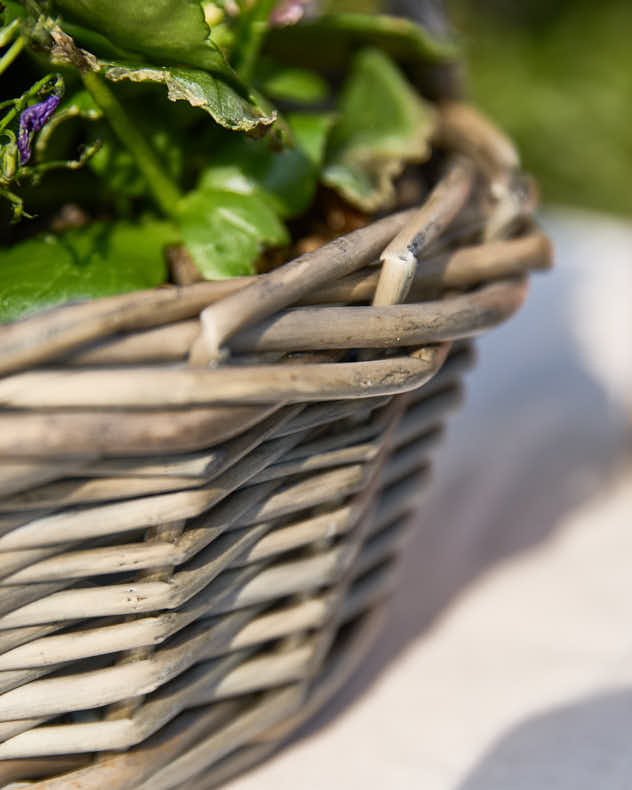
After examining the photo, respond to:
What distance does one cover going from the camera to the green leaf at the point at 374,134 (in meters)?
0.42

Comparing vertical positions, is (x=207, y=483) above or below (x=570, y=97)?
below

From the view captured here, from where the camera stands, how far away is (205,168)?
0.41 metres

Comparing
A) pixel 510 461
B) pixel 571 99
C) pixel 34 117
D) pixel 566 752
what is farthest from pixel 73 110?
pixel 571 99

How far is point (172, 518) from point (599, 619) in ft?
1.22

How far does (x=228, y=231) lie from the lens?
37cm

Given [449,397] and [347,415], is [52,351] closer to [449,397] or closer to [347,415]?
[347,415]

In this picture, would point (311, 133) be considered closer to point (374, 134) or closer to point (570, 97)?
point (374, 134)

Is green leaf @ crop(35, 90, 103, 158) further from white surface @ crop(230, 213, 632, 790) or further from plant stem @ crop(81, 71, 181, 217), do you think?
white surface @ crop(230, 213, 632, 790)

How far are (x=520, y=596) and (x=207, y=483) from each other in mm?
361

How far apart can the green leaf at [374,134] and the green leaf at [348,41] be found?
0.04 ft

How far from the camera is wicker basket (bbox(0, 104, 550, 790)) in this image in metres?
0.25

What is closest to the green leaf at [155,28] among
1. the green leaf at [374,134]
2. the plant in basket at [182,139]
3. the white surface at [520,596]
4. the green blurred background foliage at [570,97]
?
the plant in basket at [182,139]

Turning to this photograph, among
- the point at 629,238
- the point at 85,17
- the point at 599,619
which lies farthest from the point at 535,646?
the point at 629,238

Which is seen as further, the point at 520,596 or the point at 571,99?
the point at 571,99
